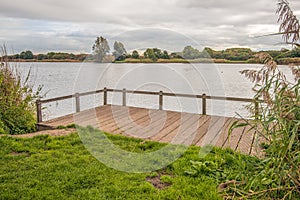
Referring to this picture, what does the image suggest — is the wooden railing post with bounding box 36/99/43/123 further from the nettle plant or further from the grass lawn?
the nettle plant

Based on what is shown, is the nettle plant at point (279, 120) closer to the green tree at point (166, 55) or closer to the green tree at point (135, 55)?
the green tree at point (166, 55)

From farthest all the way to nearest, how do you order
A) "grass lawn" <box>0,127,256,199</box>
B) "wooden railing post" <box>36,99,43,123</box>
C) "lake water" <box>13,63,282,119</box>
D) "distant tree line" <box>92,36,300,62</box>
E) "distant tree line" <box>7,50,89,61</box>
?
1. "distant tree line" <box>7,50,89,61</box>
2. "wooden railing post" <box>36,99,43,123</box>
3. "lake water" <box>13,63,282,119</box>
4. "distant tree line" <box>92,36,300,62</box>
5. "grass lawn" <box>0,127,256,199</box>

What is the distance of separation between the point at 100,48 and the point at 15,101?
3.13 m

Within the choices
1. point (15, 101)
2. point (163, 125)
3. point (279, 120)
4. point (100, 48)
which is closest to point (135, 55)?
point (100, 48)

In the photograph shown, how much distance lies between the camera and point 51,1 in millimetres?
6062

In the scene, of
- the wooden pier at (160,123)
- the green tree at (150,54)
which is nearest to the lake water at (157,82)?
the green tree at (150,54)

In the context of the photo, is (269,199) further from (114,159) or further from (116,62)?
(116,62)

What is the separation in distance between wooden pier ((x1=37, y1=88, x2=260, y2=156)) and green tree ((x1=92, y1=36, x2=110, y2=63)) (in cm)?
178

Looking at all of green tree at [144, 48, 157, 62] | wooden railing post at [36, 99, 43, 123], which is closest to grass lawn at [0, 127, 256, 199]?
green tree at [144, 48, 157, 62]

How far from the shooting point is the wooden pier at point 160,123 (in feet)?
15.1

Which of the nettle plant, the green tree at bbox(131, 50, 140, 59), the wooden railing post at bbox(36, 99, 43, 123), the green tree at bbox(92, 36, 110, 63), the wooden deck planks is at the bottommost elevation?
the wooden deck planks

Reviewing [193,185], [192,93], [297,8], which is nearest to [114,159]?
[193,185]

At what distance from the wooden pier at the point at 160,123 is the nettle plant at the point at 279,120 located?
2.78 metres

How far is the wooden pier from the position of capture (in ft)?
15.1
